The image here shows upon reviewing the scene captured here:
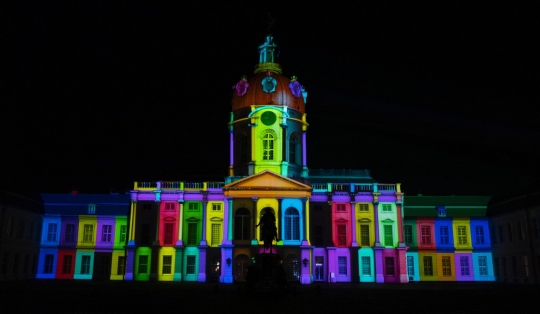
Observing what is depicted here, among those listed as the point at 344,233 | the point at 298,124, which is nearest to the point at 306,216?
the point at 344,233

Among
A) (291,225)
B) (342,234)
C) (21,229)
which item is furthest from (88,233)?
(342,234)

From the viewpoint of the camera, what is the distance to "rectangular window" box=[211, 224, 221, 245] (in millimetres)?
51688

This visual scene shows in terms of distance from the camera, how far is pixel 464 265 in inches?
2200

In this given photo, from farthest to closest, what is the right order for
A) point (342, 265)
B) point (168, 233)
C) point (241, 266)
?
point (168, 233), point (342, 265), point (241, 266)

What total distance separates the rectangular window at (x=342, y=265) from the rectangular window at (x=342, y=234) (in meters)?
1.45

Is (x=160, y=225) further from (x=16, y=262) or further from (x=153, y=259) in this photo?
(x=16, y=262)

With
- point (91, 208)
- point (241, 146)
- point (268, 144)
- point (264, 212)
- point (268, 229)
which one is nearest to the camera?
point (268, 229)

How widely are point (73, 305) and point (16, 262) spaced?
3500 centimetres

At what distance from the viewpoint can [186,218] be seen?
5231cm

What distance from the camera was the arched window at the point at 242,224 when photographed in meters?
50.3

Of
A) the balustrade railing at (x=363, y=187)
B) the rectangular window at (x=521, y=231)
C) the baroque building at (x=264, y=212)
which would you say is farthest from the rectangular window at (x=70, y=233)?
the rectangular window at (x=521, y=231)

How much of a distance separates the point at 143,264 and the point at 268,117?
20241 mm

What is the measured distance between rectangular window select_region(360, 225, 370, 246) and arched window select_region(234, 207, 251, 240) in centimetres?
1202

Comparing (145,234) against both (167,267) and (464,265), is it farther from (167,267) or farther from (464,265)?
(464,265)
